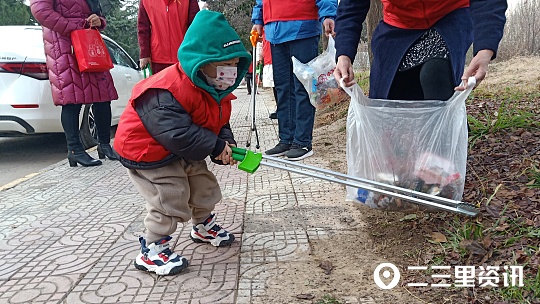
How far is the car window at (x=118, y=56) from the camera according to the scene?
Result: 6.45 meters

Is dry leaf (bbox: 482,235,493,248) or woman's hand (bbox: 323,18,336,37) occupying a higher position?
woman's hand (bbox: 323,18,336,37)

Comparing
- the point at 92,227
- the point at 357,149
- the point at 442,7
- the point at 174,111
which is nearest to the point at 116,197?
the point at 92,227

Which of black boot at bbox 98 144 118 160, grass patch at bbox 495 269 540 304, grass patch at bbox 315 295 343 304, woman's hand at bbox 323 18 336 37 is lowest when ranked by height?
black boot at bbox 98 144 118 160

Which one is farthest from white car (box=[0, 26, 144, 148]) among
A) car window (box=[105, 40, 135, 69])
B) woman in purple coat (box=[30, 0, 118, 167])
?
car window (box=[105, 40, 135, 69])

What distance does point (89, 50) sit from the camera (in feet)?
14.3

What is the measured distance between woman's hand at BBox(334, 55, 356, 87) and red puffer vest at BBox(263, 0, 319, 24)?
160 cm

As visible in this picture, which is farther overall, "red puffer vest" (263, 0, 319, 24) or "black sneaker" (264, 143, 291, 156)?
"black sneaker" (264, 143, 291, 156)

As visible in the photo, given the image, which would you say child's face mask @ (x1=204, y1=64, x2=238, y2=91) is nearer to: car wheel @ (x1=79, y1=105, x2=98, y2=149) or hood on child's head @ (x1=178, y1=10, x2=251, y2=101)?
hood on child's head @ (x1=178, y1=10, x2=251, y2=101)

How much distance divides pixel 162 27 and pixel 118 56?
2902 millimetres

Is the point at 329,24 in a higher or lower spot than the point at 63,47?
higher

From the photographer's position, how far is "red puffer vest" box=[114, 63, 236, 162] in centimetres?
215

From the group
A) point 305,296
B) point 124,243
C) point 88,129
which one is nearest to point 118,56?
point 88,129

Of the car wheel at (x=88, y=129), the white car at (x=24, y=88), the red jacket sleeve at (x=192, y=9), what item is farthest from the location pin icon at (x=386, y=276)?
the car wheel at (x=88, y=129)

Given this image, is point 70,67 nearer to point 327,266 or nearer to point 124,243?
point 124,243
